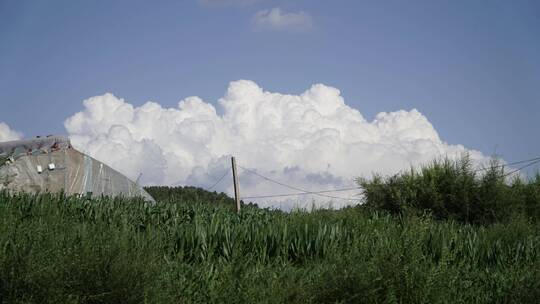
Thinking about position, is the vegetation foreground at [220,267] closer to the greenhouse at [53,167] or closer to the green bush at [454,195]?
the greenhouse at [53,167]

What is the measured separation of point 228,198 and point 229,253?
34.1 m

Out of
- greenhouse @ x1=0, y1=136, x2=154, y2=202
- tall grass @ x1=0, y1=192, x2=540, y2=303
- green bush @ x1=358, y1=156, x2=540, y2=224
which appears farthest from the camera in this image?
green bush @ x1=358, y1=156, x2=540, y2=224

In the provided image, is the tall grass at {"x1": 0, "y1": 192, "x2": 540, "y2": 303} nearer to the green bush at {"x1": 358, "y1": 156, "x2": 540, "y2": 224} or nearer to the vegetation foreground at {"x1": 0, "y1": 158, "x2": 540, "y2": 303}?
the vegetation foreground at {"x1": 0, "y1": 158, "x2": 540, "y2": 303}

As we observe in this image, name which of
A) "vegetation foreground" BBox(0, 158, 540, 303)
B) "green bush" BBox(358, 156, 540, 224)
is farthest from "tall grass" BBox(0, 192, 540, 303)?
"green bush" BBox(358, 156, 540, 224)

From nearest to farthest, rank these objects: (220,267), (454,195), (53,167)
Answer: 1. (220,267)
2. (53,167)
3. (454,195)

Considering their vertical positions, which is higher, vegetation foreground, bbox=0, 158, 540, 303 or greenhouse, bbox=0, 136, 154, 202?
greenhouse, bbox=0, 136, 154, 202

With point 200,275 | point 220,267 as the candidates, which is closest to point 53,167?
point 220,267

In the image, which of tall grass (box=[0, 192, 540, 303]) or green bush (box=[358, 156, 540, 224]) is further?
green bush (box=[358, 156, 540, 224])

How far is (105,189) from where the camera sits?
19.2 meters

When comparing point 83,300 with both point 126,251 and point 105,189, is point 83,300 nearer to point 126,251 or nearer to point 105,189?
point 126,251

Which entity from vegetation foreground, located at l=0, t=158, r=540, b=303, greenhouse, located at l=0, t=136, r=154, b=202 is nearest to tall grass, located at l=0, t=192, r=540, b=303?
vegetation foreground, located at l=0, t=158, r=540, b=303

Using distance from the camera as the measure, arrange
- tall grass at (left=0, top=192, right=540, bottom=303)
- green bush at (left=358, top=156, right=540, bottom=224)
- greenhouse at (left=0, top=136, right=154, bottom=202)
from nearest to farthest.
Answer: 1. tall grass at (left=0, top=192, right=540, bottom=303)
2. greenhouse at (left=0, top=136, right=154, bottom=202)
3. green bush at (left=358, top=156, right=540, bottom=224)

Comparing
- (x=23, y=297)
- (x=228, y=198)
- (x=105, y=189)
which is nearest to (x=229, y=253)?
(x=23, y=297)

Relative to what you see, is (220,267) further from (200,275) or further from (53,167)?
(53,167)
